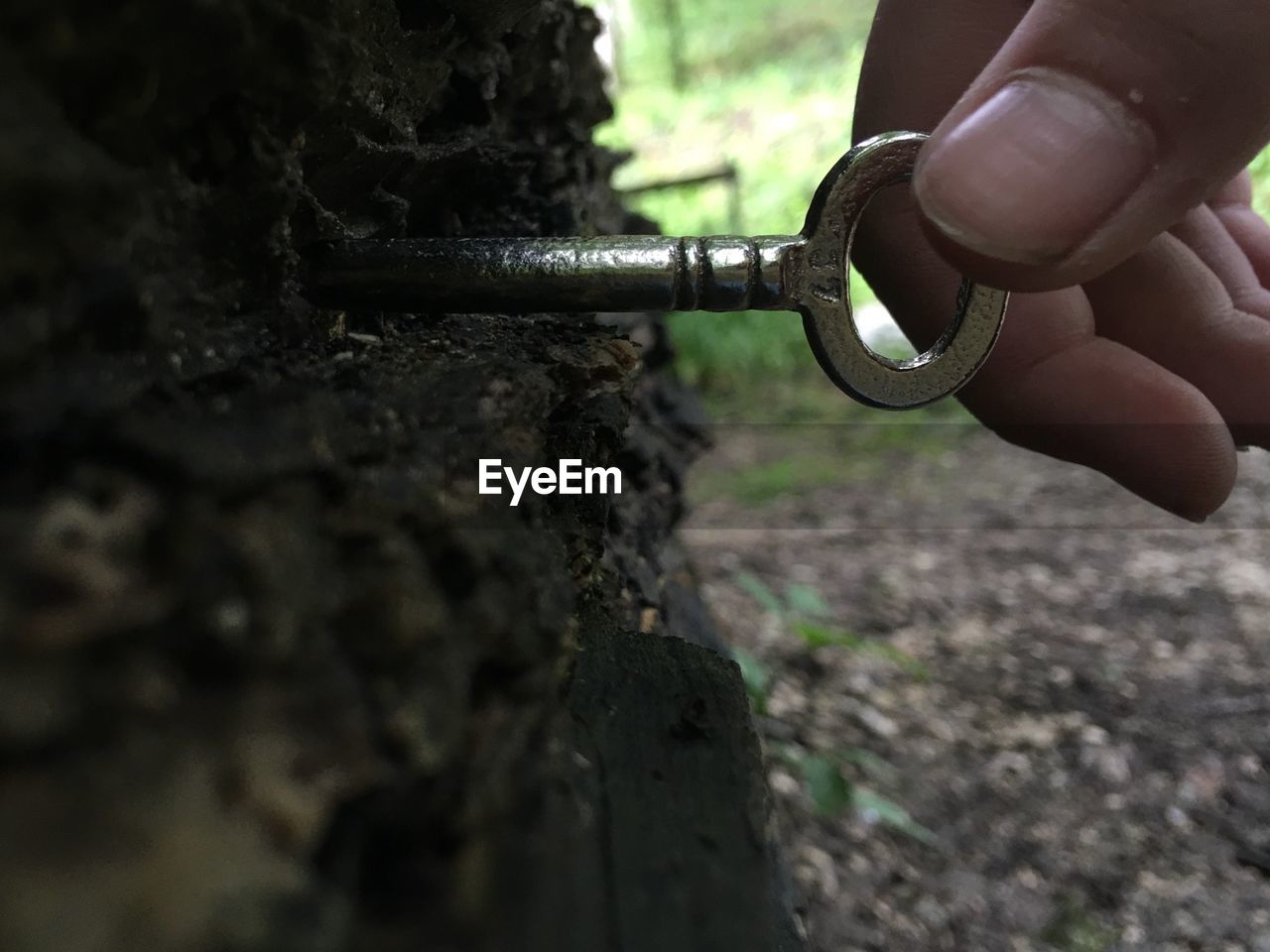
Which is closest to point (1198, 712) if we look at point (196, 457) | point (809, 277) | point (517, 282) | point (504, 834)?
point (809, 277)

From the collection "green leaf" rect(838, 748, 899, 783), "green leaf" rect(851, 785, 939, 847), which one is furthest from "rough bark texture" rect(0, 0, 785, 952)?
"green leaf" rect(838, 748, 899, 783)

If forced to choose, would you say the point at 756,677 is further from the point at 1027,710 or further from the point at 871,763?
the point at 1027,710

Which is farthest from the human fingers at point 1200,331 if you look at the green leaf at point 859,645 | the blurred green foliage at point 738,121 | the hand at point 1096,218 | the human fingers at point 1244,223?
the blurred green foliage at point 738,121

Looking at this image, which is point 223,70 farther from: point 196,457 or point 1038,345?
point 1038,345

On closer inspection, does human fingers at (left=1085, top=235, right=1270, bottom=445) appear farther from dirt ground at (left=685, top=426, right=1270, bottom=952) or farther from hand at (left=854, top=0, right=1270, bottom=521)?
dirt ground at (left=685, top=426, right=1270, bottom=952)

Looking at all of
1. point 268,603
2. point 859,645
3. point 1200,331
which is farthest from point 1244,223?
point 268,603

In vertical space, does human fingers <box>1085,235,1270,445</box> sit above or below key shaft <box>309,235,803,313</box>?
above
